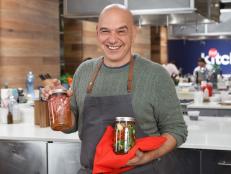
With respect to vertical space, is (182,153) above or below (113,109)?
below

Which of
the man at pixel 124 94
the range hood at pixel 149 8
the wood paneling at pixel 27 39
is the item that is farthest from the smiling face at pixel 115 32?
the wood paneling at pixel 27 39

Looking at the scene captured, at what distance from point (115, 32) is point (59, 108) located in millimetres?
377

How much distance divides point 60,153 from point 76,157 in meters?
0.11

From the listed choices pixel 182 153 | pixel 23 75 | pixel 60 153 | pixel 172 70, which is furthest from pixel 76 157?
pixel 172 70

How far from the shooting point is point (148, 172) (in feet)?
6.06

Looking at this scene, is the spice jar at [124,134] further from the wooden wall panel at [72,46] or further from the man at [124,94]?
the wooden wall panel at [72,46]

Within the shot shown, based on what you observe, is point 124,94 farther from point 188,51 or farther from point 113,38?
point 188,51

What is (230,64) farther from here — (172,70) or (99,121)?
(99,121)

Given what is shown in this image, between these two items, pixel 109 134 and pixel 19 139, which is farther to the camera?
pixel 19 139

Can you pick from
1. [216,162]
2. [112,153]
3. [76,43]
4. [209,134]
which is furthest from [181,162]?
[76,43]

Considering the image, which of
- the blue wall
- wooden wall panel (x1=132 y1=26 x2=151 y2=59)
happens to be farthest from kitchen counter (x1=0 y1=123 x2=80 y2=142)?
the blue wall

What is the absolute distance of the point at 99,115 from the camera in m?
1.85

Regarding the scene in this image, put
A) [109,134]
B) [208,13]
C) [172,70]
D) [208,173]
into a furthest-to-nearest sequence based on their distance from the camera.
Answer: [172,70]
[208,13]
[208,173]
[109,134]

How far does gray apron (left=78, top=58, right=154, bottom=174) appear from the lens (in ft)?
5.91
